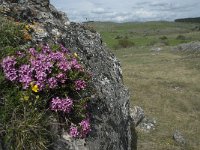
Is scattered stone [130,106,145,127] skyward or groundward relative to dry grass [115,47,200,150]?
skyward

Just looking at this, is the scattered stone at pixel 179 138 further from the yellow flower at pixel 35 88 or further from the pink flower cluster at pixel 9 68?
the pink flower cluster at pixel 9 68

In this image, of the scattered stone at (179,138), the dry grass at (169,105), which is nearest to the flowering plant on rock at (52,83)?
the dry grass at (169,105)

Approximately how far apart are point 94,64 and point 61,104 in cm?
394

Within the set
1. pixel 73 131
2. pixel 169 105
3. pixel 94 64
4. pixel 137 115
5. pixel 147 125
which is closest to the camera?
pixel 73 131

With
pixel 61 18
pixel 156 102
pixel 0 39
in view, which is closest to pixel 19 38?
pixel 0 39

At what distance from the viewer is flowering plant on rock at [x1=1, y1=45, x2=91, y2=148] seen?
24.8 feet

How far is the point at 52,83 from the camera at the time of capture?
25.1ft

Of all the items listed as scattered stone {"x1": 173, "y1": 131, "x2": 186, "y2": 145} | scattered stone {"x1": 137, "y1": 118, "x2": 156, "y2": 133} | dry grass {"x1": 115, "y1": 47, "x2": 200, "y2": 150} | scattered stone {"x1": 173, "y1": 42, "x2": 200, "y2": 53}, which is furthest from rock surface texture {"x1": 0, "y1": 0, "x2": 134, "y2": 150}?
scattered stone {"x1": 173, "y1": 42, "x2": 200, "y2": 53}

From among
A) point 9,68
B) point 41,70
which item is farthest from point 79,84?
point 9,68

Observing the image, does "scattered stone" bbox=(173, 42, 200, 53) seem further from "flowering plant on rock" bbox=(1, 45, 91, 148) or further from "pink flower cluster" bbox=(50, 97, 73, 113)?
"pink flower cluster" bbox=(50, 97, 73, 113)

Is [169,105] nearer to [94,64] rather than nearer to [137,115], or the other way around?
[137,115]

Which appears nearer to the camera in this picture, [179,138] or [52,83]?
[52,83]

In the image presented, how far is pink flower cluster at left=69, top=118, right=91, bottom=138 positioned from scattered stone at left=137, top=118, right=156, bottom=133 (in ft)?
44.6

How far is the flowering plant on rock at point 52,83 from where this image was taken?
7.56m
